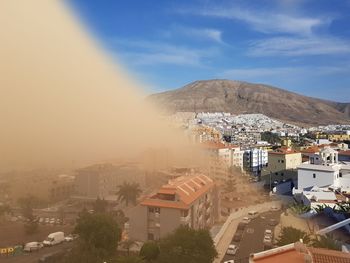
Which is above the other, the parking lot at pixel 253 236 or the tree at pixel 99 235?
the tree at pixel 99 235

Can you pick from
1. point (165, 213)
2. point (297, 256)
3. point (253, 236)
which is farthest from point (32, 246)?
point (297, 256)

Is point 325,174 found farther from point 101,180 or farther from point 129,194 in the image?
point 101,180

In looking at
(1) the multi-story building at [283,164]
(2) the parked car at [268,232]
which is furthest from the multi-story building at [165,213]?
(1) the multi-story building at [283,164]

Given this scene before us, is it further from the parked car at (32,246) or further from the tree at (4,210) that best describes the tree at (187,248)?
the tree at (4,210)

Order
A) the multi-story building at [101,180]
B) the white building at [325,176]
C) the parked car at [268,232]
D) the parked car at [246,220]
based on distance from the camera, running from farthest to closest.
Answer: the multi-story building at [101,180] → the white building at [325,176] → the parked car at [246,220] → the parked car at [268,232]

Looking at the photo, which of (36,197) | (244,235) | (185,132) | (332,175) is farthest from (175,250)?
(185,132)

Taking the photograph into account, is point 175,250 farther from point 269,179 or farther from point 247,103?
point 247,103

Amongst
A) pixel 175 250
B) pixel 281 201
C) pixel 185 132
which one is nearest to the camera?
pixel 175 250
